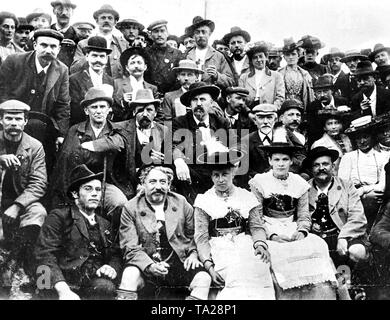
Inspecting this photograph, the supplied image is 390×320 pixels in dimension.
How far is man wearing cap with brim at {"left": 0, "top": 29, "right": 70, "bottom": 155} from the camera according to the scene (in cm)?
730

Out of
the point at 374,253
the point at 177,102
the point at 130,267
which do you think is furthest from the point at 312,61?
the point at 130,267

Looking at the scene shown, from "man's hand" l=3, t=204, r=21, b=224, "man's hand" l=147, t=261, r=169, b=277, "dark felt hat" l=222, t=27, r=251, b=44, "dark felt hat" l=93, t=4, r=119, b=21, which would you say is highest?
"dark felt hat" l=93, t=4, r=119, b=21

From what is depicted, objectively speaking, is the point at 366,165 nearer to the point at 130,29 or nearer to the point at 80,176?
the point at 130,29

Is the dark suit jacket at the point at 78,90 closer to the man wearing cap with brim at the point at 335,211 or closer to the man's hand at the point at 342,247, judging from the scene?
the man wearing cap with brim at the point at 335,211

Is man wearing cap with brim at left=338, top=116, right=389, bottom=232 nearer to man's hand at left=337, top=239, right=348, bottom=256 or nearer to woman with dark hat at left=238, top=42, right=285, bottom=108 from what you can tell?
man's hand at left=337, top=239, right=348, bottom=256

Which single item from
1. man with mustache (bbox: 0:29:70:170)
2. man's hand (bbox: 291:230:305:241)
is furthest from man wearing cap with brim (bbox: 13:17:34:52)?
man's hand (bbox: 291:230:305:241)

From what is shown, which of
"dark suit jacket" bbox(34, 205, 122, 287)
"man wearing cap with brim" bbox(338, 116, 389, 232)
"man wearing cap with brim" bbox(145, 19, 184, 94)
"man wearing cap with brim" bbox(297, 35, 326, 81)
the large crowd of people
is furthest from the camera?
"man wearing cap with brim" bbox(297, 35, 326, 81)

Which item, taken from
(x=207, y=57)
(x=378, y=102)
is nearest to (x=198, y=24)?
(x=207, y=57)

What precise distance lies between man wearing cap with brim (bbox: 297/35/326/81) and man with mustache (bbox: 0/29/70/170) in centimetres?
306

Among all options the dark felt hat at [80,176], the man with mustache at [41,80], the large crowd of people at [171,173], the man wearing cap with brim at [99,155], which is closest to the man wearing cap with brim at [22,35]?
the large crowd of people at [171,173]

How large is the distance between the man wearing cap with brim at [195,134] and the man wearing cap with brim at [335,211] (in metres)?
1.20

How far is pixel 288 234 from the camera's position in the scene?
7.30 m

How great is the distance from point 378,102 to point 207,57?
227cm

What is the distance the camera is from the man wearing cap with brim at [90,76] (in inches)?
288
